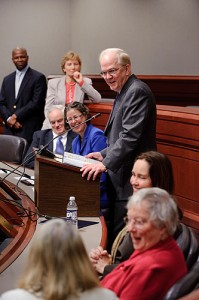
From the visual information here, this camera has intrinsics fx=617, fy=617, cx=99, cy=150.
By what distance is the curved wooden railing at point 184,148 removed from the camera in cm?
399

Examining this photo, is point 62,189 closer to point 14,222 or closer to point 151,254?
point 14,222

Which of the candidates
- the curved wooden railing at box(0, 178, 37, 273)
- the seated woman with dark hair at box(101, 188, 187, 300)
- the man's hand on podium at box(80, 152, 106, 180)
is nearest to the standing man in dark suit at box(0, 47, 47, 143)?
the curved wooden railing at box(0, 178, 37, 273)

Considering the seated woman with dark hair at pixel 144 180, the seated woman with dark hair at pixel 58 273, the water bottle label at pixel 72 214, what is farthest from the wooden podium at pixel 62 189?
the seated woman with dark hair at pixel 58 273

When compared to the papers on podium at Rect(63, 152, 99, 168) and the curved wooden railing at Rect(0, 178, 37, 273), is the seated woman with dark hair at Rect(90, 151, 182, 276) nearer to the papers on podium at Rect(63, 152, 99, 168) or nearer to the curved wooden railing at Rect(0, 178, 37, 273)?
the curved wooden railing at Rect(0, 178, 37, 273)

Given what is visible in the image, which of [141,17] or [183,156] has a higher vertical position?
[141,17]

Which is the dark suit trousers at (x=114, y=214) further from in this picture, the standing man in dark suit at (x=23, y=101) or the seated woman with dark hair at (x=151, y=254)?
the standing man in dark suit at (x=23, y=101)

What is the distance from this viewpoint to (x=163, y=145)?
→ 429cm

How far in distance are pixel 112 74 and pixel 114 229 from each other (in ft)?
2.74

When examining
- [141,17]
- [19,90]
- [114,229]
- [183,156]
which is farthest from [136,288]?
[141,17]

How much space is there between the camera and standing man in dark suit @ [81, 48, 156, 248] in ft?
10.6

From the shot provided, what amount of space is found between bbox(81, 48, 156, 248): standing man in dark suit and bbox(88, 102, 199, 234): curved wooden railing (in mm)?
716

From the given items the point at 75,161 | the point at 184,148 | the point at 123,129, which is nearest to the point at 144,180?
the point at 75,161

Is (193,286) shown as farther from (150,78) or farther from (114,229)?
(150,78)

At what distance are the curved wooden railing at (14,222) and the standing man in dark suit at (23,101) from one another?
2244 mm
